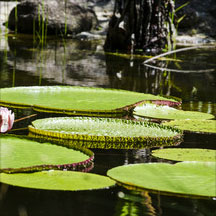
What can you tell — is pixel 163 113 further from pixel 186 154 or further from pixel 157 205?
pixel 157 205

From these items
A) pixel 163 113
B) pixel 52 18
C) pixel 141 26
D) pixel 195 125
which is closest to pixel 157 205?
pixel 195 125

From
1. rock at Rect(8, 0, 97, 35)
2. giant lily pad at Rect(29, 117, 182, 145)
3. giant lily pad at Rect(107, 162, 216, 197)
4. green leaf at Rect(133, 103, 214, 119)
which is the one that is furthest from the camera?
rock at Rect(8, 0, 97, 35)

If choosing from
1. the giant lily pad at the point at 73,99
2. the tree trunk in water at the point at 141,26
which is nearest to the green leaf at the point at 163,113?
the giant lily pad at the point at 73,99

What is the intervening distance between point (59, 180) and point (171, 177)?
11.9 inches

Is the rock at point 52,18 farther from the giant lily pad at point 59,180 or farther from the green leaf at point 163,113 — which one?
the giant lily pad at point 59,180

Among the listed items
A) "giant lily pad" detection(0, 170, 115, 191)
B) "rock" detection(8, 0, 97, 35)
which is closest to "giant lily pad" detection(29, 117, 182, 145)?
"giant lily pad" detection(0, 170, 115, 191)

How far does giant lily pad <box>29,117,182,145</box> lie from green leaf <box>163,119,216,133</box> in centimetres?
11

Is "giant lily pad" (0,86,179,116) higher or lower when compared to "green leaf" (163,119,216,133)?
higher

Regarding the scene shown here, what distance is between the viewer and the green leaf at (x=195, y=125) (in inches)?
79.6

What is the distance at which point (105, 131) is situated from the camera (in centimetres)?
189

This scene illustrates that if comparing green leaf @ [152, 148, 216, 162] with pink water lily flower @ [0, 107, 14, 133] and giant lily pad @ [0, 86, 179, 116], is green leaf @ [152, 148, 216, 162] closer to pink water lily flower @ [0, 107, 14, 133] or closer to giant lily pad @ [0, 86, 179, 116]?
pink water lily flower @ [0, 107, 14, 133]

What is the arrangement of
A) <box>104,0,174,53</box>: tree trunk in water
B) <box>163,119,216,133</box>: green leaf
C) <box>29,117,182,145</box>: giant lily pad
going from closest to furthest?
<box>29,117,182,145</box>: giant lily pad → <box>163,119,216,133</box>: green leaf → <box>104,0,174,53</box>: tree trunk in water

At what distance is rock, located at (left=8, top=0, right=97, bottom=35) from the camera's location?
7.38 m

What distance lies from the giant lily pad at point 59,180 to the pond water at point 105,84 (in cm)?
2
